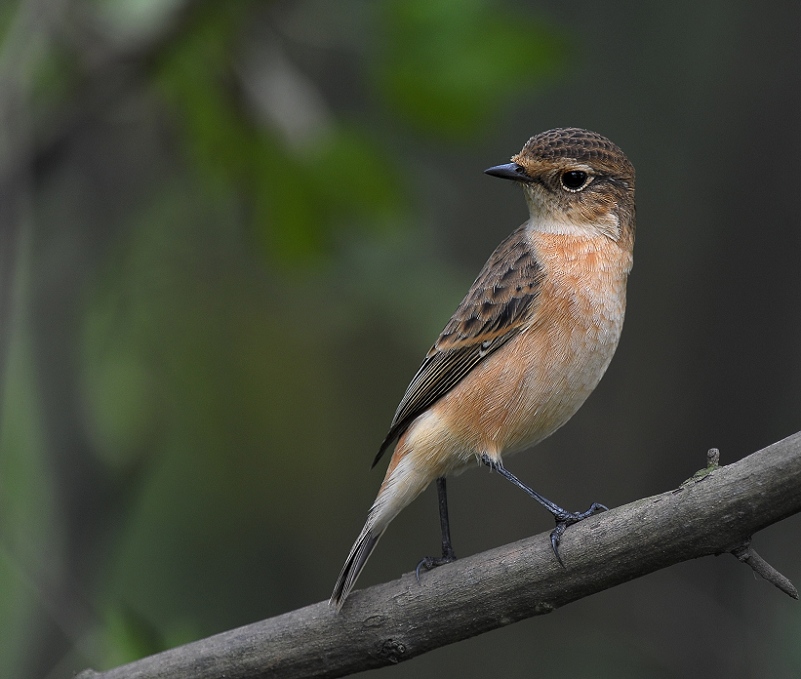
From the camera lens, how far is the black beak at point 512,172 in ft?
16.6

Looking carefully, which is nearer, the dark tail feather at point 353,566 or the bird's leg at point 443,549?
the dark tail feather at point 353,566

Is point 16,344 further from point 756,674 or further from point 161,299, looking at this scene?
point 756,674

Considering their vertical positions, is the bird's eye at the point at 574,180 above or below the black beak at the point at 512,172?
below

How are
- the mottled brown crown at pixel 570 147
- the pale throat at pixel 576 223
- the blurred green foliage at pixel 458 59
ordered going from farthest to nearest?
the pale throat at pixel 576 223
the mottled brown crown at pixel 570 147
the blurred green foliage at pixel 458 59

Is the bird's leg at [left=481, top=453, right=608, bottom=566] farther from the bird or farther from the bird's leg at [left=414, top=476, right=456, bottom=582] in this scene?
the bird's leg at [left=414, top=476, right=456, bottom=582]

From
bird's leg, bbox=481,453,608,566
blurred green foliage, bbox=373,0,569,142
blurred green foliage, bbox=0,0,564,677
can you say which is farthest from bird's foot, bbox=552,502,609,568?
blurred green foliage, bbox=373,0,569,142

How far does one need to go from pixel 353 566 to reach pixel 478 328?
1.32 metres

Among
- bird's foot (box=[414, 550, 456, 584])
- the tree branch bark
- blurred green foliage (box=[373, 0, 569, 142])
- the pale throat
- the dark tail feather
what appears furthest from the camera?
the pale throat

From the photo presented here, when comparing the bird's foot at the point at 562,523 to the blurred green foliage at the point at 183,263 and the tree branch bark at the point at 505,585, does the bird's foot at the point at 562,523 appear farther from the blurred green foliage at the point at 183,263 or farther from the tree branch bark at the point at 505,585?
the blurred green foliage at the point at 183,263

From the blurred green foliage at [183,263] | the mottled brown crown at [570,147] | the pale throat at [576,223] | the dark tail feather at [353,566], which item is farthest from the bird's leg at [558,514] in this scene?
the mottled brown crown at [570,147]

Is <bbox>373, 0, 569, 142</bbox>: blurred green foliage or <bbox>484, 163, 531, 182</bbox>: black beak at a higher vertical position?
<bbox>373, 0, 569, 142</bbox>: blurred green foliage

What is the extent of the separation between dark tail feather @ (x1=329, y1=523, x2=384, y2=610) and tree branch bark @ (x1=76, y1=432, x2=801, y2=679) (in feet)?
0.16

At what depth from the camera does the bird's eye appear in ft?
17.1

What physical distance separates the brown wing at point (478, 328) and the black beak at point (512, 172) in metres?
0.35
